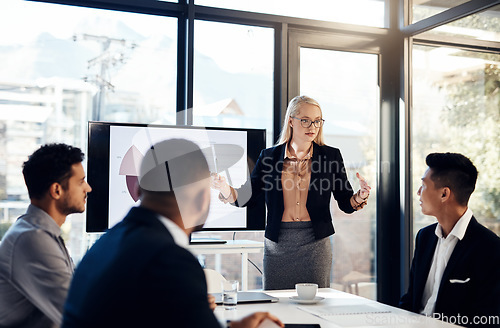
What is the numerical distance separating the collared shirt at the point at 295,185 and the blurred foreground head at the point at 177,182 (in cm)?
189

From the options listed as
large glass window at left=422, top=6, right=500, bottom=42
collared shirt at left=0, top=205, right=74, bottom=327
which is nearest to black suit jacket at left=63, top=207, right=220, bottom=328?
collared shirt at left=0, top=205, right=74, bottom=327

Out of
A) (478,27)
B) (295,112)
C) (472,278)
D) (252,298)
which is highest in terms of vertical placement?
(478,27)

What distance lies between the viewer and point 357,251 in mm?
4496

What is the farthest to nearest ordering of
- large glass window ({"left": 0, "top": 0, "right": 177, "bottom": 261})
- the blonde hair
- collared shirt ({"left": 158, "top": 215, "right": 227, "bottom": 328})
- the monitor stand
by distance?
the monitor stand → large glass window ({"left": 0, "top": 0, "right": 177, "bottom": 261}) → the blonde hair → collared shirt ({"left": 158, "top": 215, "right": 227, "bottom": 328})

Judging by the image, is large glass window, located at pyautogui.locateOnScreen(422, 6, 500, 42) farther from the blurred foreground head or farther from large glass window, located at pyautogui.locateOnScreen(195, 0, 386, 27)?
the blurred foreground head

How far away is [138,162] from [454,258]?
226 centimetres

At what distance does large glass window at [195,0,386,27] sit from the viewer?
4.21 metres

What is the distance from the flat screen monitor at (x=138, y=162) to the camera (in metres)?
3.63

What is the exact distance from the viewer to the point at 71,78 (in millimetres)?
3736

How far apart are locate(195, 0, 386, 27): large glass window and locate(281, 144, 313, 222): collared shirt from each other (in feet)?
4.91

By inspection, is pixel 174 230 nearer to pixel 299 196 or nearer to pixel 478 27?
pixel 299 196

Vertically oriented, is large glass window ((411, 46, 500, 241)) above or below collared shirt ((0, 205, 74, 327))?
above

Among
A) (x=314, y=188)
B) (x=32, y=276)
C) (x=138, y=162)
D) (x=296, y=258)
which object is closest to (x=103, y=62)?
(x=138, y=162)

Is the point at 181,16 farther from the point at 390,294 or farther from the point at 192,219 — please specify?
the point at 192,219
